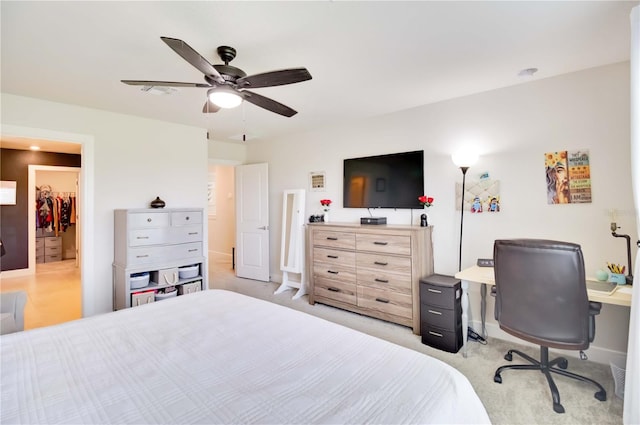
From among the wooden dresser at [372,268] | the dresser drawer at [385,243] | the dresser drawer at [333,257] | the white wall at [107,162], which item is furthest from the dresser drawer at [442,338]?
the white wall at [107,162]

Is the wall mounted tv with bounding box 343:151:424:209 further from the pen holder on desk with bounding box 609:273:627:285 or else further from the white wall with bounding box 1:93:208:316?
the white wall with bounding box 1:93:208:316

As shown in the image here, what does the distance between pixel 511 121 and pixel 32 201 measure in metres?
7.88

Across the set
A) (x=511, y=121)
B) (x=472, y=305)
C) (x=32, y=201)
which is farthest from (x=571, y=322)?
(x=32, y=201)

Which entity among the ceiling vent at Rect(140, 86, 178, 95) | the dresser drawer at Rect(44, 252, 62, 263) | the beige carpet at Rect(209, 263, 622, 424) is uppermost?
the ceiling vent at Rect(140, 86, 178, 95)

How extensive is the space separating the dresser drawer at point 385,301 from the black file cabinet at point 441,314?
23 cm

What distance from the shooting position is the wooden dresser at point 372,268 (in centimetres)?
314

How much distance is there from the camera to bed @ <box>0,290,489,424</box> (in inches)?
37.3

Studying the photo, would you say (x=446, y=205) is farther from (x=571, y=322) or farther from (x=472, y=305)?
(x=571, y=322)

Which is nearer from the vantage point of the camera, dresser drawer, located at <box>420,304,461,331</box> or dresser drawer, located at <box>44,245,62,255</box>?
dresser drawer, located at <box>420,304,461,331</box>

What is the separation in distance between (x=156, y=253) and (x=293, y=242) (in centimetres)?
188

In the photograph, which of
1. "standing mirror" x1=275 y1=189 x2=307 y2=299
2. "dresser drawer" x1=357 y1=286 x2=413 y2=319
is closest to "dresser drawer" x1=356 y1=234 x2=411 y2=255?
"dresser drawer" x1=357 y1=286 x2=413 y2=319

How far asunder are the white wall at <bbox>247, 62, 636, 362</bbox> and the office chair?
2.71ft

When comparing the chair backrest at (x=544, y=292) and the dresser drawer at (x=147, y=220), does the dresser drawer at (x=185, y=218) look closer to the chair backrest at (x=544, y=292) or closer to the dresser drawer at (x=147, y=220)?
the dresser drawer at (x=147, y=220)

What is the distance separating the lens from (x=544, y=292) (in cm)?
203
